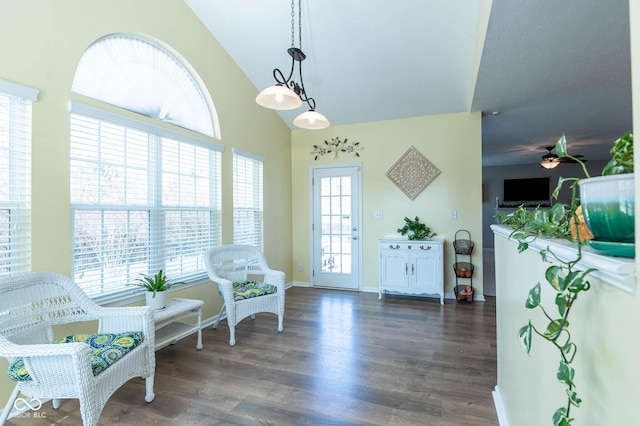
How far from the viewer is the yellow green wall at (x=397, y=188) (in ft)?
14.7

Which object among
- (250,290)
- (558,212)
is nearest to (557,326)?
(558,212)

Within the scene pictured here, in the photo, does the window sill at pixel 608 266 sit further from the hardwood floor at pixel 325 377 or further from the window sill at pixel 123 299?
the window sill at pixel 123 299

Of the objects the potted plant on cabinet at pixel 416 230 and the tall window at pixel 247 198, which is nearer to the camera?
the tall window at pixel 247 198

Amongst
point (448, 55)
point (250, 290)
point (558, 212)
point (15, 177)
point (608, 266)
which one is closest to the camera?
point (608, 266)

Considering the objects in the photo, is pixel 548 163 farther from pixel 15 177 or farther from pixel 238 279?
pixel 15 177

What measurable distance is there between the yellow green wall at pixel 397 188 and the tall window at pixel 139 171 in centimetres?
191

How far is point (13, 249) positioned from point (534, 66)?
4299 mm

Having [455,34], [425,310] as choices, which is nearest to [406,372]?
[425,310]

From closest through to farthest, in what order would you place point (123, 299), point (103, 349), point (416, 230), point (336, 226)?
1. point (103, 349)
2. point (123, 299)
3. point (416, 230)
4. point (336, 226)

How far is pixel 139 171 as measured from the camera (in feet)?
9.45

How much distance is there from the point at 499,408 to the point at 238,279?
107 inches

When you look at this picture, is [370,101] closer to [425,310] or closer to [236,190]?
[236,190]

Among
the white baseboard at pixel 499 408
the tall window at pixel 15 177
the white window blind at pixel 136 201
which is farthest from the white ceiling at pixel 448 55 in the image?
the white baseboard at pixel 499 408

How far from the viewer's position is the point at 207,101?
144 inches
